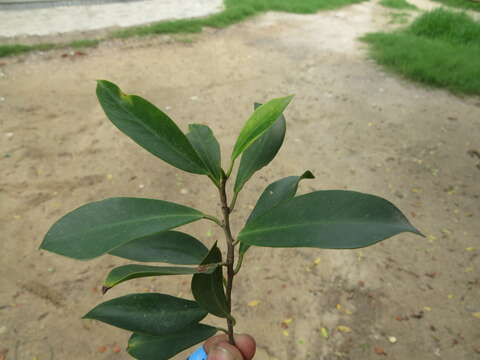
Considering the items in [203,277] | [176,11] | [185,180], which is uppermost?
[203,277]

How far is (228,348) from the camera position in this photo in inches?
32.0

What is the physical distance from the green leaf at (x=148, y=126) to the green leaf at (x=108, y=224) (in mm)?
78

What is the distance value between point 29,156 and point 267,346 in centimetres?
201

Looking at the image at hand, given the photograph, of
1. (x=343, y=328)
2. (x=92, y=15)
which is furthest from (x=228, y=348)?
(x=92, y=15)

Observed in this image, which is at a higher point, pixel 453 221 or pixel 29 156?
pixel 29 156

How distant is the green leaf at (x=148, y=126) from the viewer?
0.58 meters

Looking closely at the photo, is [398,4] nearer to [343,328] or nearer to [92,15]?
[92,15]

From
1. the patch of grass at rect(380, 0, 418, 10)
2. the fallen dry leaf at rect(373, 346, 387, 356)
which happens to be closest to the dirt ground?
the fallen dry leaf at rect(373, 346, 387, 356)

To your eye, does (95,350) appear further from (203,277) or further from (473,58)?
(473,58)

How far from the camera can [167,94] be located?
3492 mm

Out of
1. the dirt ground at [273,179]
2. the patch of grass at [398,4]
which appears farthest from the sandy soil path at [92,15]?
the patch of grass at [398,4]

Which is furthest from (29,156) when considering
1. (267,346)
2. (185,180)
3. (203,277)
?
(203,277)

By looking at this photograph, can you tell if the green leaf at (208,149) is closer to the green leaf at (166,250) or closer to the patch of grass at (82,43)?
the green leaf at (166,250)

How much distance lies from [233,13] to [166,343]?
5412 mm
